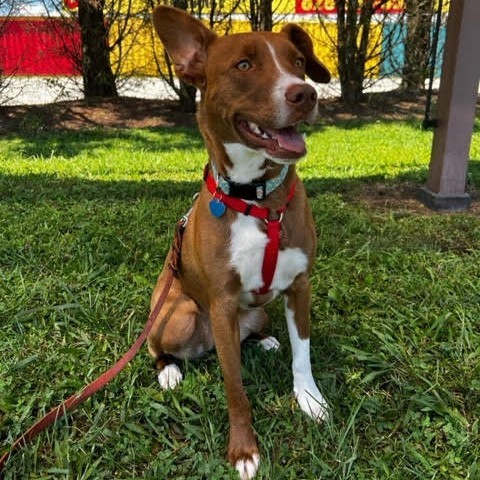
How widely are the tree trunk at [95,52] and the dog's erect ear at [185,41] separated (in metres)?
7.99

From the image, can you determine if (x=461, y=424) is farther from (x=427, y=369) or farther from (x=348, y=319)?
(x=348, y=319)

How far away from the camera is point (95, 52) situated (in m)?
10.2

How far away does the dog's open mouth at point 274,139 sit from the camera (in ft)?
7.31

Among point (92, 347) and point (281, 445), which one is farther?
point (92, 347)

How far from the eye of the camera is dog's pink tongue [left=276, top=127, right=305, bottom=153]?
223cm

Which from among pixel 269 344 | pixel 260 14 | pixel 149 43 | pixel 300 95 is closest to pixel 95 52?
pixel 149 43

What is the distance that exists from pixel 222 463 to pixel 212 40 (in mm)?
1819

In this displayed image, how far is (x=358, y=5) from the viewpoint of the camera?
34.1 feet

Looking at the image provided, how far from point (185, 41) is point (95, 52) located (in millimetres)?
8434

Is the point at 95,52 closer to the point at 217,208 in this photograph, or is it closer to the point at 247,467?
Result: the point at 217,208

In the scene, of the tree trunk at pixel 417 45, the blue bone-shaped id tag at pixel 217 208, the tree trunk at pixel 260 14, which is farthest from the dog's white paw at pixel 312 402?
the tree trunk at pixel 417 45


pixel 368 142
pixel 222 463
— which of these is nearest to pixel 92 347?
A: pixel 222 463

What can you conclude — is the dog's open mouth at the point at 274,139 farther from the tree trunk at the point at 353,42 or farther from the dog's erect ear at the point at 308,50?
the tree trunk at the point at 353,42

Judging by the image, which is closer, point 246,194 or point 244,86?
point 244,86
